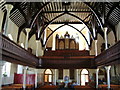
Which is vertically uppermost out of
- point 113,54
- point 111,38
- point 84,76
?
point 111,38

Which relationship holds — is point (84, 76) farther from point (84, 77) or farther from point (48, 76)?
point (48, 76)

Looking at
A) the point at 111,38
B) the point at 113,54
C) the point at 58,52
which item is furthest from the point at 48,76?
the point at 113,54

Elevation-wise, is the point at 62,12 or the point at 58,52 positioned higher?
the point at 62,12

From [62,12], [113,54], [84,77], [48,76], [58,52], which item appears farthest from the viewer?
[48,76]

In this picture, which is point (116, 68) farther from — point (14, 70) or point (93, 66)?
point (14, 70)

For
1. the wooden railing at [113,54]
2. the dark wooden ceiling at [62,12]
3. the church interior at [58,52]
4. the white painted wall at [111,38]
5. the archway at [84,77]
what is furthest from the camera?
the archway at [84,77]

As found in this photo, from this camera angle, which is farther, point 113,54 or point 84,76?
point 84,76

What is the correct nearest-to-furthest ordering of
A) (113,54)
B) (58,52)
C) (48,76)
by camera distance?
(113,54), (58,52), (48,76)

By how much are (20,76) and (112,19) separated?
1377 cm

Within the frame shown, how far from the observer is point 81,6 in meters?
19.8

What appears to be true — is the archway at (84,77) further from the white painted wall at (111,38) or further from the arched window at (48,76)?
the white painted wall at (111,38)

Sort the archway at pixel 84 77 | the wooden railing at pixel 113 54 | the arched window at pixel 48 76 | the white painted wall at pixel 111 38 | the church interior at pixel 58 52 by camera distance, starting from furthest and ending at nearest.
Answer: the arched window at pixel 48 76 < the archway at pixel 84 77 < the white painted wall at pixel 111 38 < the church interior at pixel 58 52 < the wooden railing at pixel 113 54

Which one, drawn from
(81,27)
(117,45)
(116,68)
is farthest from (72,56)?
(81,27)

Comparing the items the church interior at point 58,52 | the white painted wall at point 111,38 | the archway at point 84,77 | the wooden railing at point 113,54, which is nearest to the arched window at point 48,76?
the church interior at point 58,52
